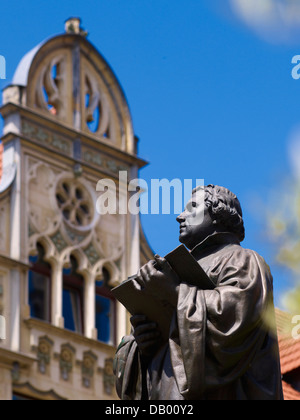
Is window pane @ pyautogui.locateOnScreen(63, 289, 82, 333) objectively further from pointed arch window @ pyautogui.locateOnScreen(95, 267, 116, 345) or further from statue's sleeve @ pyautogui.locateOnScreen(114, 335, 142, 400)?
statue's sleeve @ pyautogui.locateOnScreen(114, 335, 142, 400)

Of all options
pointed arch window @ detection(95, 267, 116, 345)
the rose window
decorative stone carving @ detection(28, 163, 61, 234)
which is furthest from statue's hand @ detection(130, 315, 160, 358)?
pointed arch window @ detection(95, 267, 116, 345)

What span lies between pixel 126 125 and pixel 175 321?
18714 mm

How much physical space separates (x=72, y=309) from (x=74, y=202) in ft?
5.65

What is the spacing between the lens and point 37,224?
22.1 m

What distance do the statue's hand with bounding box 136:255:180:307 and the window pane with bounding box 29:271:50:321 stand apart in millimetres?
15816

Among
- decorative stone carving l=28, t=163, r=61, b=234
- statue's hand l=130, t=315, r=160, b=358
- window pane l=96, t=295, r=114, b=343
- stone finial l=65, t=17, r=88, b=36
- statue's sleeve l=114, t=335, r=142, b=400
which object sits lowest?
statue's sleeve l=114, t=335, r=142, b=400

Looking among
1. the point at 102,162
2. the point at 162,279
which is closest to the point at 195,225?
the point at 162,279

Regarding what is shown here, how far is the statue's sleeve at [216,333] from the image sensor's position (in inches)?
225

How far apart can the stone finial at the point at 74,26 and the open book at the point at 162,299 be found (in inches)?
734

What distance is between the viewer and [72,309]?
22.5 meters

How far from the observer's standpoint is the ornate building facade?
2111 cm

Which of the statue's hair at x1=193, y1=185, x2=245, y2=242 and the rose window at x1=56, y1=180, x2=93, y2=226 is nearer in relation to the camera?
the statue's hair at x1=193, y1=185, x2=245, y2=242

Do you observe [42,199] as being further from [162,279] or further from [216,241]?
[162,279]

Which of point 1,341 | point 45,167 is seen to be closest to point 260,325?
point 1,341
